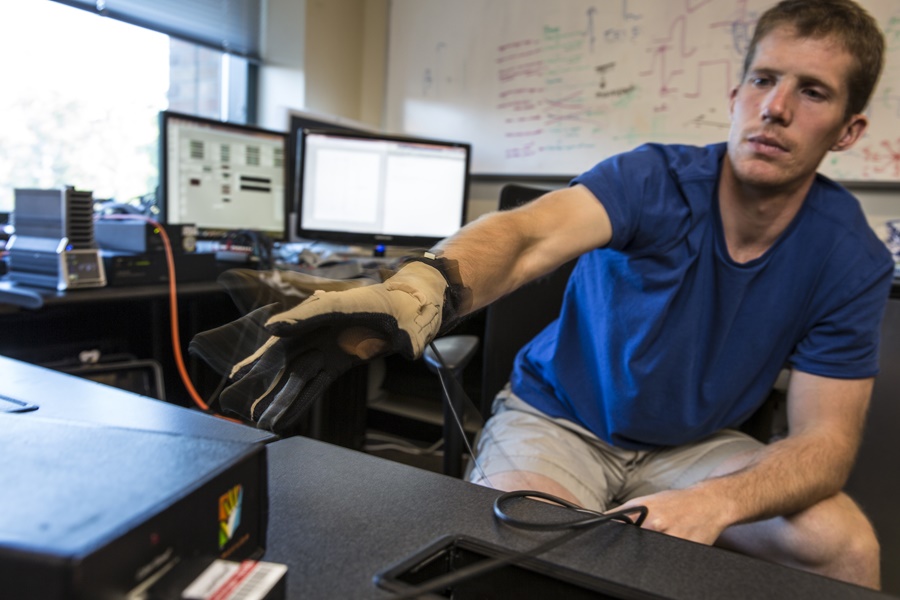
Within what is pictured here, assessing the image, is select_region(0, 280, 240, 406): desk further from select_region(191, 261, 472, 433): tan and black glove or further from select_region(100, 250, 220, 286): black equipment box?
select_region(191, 261, 472, 433): tan and black glove

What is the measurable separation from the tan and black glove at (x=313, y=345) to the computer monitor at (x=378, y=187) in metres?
1.71

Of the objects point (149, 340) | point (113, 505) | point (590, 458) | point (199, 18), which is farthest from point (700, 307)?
point (199, 18)

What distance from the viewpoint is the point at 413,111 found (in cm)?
304

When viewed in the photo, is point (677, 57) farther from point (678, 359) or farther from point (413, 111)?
point (678, 359)

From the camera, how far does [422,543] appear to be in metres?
0.42

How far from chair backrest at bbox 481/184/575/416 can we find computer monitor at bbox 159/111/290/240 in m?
1.07

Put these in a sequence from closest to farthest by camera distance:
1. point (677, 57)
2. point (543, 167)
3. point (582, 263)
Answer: point (582, 263) < point (677, 57) < point (543, 167)

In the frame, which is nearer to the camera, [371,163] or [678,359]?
[678,359]

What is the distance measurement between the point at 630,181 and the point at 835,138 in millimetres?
397

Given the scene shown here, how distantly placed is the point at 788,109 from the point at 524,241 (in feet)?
1.77

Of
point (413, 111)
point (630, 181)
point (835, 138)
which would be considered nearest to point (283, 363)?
point (630, 181)

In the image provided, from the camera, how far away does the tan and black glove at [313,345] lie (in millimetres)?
474

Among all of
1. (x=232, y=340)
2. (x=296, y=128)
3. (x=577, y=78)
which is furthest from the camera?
(x=577, y=78)

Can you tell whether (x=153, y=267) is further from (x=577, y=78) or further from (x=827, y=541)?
(x=577, y=78)
